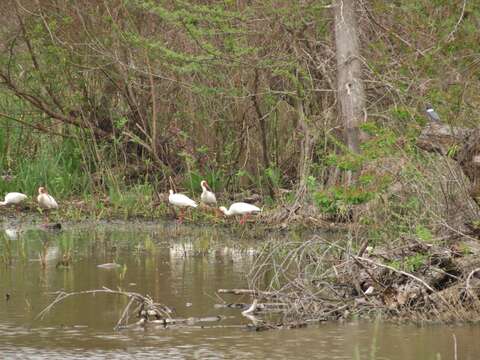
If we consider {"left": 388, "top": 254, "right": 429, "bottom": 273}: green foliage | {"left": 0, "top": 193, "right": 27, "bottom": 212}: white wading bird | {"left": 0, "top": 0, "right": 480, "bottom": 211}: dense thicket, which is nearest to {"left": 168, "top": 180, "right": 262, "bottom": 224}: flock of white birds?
{"left": 0, "top": 0, "right": 480, "bottom": 211}: dense thicket

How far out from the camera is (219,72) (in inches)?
662

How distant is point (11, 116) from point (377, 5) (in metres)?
6.97

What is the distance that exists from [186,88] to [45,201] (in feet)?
8.89

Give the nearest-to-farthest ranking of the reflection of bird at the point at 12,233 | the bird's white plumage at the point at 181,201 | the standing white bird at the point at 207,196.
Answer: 1. the reflection of bird at the point at 12,233
2. the bird's white plumage at the point at 181,201
3. the standing white bird at the point at 207,196

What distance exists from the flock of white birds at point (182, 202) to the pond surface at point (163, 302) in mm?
643

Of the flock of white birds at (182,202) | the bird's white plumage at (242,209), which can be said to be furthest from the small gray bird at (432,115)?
the flock of white birds at (182,202)

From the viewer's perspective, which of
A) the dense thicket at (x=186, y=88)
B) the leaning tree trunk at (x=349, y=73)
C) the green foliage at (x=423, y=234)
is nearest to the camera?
the green foliage at (x=423, y=234)

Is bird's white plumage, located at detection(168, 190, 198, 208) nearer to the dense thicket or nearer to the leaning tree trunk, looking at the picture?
the dense thicket

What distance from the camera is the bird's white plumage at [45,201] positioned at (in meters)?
16.3

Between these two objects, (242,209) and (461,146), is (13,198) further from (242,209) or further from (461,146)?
(461,146)

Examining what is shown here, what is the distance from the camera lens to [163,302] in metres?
10.2

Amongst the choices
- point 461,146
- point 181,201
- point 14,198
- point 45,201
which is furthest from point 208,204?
point 461,146

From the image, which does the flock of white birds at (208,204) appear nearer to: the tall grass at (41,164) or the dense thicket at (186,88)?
the dense thicket at (186,88)

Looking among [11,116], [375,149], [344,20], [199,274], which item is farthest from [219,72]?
[375,149]
